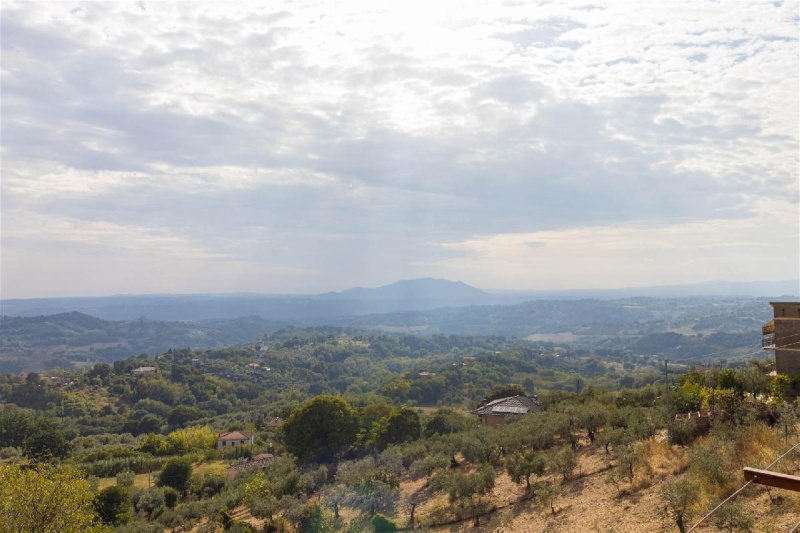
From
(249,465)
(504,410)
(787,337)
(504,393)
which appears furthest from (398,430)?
(787,337)

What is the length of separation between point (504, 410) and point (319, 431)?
548 inches

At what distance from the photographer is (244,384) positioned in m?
116

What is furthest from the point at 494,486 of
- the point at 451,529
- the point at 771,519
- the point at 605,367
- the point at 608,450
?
the point at 605,367

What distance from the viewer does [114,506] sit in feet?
77.9

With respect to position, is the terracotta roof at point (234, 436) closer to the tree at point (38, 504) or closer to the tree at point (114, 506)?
the tree at point (114, 506)

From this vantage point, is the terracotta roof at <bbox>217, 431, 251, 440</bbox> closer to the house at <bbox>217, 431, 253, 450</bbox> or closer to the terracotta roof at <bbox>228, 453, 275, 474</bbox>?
the house at <bbox>217, 431, 253, 450</bbox>

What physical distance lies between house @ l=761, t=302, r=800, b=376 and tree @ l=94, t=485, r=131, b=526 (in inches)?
1253

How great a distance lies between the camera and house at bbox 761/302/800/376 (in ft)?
68.7

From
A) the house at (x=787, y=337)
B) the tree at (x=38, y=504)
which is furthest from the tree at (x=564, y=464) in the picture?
the tree at (x=38, y=504)

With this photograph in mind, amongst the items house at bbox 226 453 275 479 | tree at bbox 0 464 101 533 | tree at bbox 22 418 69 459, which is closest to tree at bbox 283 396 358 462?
house at bbox 226 453 275 479

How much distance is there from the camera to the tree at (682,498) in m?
11.1

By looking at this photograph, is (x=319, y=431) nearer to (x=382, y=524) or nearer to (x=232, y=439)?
(x=382, y=524)

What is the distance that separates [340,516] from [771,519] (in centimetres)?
1443

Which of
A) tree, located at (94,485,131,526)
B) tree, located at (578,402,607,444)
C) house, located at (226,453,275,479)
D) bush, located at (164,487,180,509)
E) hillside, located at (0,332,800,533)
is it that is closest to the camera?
hillside, located at (0,332,800,533)
